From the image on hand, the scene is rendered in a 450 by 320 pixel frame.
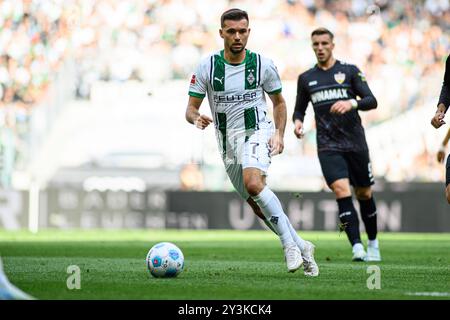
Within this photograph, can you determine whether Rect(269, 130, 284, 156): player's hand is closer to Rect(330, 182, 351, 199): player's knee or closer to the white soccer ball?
the white soccer ball

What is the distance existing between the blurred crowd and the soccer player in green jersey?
52.3 ft

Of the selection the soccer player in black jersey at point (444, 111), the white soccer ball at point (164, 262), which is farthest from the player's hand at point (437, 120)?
the white soccer ball at point (164, 262)

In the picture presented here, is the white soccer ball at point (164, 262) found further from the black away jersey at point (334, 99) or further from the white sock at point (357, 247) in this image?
the black away jersey at point (334, 99)

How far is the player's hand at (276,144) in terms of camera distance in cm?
841

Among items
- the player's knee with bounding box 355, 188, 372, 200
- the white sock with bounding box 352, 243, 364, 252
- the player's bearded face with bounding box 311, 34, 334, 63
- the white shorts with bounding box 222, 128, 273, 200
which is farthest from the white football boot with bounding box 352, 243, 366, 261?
the white shorts with bounding box 222, 128, 273, 200

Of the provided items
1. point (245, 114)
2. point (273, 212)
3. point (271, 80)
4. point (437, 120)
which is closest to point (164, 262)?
point (273, 212)

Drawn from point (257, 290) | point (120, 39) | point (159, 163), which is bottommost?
point (257, 290)

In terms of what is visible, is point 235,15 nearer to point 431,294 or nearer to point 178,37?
point 431,294

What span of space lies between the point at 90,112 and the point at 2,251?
11.7 m

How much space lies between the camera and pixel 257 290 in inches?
278

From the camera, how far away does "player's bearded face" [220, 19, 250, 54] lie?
28.2 ft

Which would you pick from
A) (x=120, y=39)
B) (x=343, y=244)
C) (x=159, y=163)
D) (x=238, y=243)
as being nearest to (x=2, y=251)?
(x=238, y=243)

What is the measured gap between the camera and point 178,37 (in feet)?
87.6

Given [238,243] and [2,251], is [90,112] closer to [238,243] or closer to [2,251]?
[238,243]
